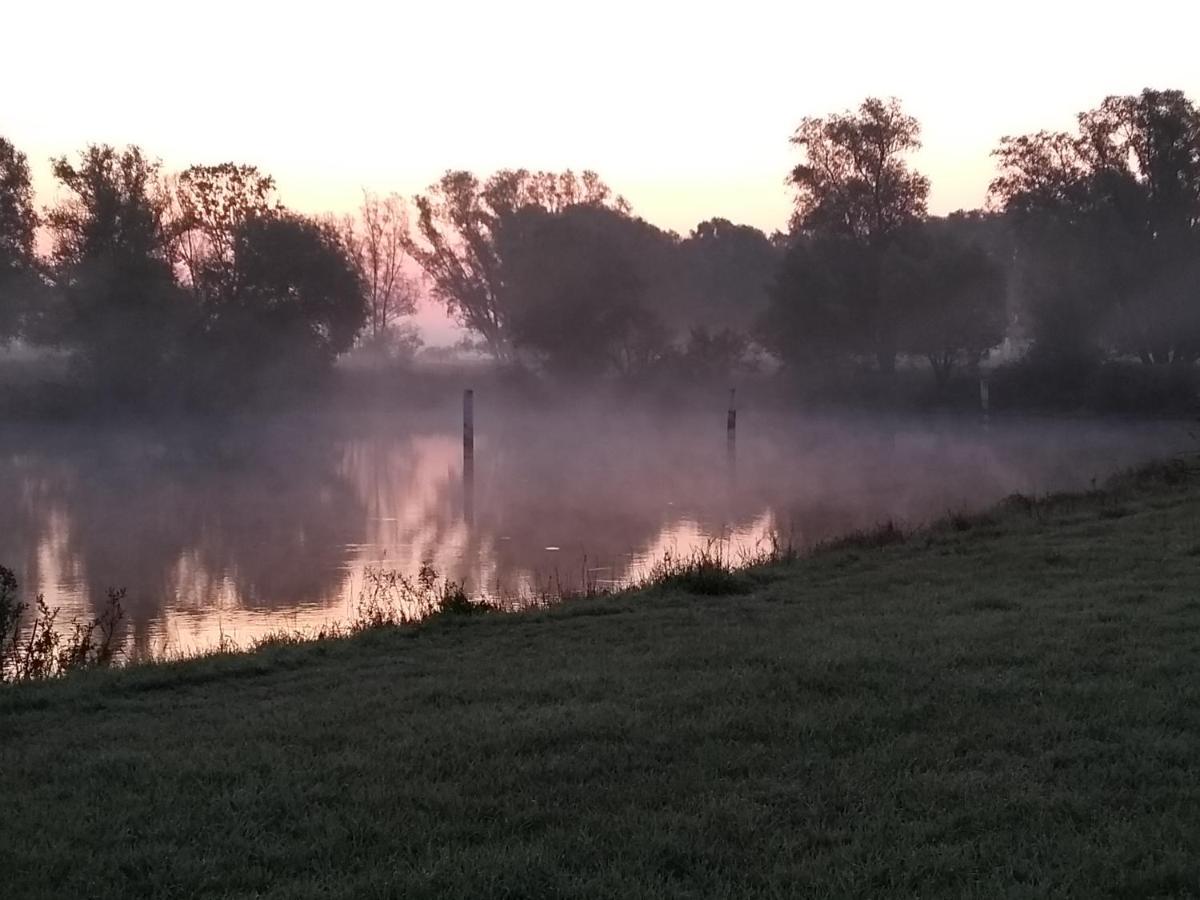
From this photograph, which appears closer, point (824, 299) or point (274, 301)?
point (824, 299)

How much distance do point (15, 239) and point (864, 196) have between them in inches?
1397

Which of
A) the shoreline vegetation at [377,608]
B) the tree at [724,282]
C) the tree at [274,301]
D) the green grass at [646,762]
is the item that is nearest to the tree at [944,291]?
the tree at [274,301]

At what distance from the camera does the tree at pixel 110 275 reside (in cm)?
A: 4591

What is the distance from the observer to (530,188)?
66.0 m

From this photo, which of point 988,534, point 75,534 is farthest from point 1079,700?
point 75,534

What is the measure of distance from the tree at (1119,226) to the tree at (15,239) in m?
39.9

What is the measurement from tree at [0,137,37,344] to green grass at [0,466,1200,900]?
43836 millimetres

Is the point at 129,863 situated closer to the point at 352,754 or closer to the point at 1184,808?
the point at 352,754

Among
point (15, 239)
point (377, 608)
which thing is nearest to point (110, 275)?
point (15, 239)

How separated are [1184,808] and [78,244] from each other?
48.8 metres

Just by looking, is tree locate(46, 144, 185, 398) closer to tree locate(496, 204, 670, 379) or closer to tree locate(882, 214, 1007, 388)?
tree locate(496, 204, 670, 379)

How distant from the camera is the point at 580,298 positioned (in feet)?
183

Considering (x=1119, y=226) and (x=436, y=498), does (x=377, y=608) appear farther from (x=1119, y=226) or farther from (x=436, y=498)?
(x=1119, y=226)

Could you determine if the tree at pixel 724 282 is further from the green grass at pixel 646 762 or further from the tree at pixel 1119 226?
the green grass at pixel 646 762
